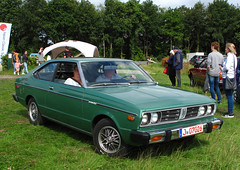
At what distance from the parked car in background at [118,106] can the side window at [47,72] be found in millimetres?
18

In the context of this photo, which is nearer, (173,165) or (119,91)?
(173,165)

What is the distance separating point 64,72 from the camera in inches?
218

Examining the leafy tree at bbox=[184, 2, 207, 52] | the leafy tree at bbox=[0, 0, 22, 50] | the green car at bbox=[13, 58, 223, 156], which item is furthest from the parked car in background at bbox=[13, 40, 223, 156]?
the leafy tree at bbox=[184, 2, 207, 52]

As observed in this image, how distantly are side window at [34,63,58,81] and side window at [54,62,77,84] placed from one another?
0.18 meters

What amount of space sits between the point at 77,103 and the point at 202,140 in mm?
2371

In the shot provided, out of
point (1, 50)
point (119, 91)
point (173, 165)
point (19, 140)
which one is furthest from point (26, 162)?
point (1, 50)

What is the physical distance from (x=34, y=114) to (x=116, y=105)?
3001mm

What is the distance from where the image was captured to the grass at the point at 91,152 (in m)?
3.88

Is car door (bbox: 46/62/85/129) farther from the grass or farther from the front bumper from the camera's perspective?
the front bumper

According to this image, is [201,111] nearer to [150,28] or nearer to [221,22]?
[221,22]

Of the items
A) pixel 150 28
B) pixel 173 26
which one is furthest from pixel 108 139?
pixel 173 26

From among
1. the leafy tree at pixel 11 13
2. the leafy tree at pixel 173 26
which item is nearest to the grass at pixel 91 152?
the leafy tree at pixel 11 13

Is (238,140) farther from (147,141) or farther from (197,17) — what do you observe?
A: (197,17)

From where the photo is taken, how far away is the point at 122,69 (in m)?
5.61
